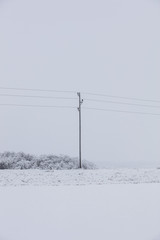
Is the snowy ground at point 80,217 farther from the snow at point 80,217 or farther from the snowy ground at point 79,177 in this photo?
the snowy ground at point 79,177

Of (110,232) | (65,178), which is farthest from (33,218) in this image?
(65,178)

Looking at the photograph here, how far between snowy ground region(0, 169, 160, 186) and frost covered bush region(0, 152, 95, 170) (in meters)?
2.79

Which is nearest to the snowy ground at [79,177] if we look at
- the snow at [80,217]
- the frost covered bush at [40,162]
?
the frost covered bush at [40,162]

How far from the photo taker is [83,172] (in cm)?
2298

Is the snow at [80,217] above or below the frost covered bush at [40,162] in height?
below

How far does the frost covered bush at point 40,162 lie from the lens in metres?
→ 25.8

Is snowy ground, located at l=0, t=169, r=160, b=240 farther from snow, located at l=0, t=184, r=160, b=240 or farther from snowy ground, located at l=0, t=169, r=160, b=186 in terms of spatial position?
snowy ground, located at l=0, t=169, r=160, b=186

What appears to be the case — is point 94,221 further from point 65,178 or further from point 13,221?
point 65,178

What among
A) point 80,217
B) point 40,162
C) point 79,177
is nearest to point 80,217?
point 80,217

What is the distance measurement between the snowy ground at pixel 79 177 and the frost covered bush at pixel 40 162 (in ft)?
9.17

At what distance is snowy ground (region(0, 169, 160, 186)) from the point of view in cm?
1888

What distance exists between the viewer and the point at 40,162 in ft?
86.8

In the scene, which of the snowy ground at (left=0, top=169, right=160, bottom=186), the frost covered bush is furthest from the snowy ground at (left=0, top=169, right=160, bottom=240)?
the frost covered bush

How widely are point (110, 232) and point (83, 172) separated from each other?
15605mm
